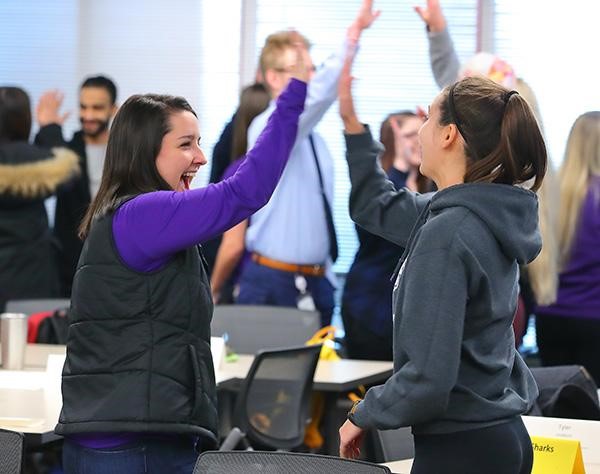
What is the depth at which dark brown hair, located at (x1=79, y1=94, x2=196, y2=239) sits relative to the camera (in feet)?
8.84

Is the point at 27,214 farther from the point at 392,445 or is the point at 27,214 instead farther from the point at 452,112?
the point at 452,112

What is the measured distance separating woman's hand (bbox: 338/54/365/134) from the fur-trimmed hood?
2870 millimetres

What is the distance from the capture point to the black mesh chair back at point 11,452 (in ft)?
8.07

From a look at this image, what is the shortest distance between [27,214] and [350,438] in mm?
3833

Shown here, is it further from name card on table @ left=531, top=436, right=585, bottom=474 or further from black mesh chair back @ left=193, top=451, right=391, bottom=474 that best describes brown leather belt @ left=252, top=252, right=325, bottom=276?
black mesh chair back @ left=193, top=451, right=391, bottom=474

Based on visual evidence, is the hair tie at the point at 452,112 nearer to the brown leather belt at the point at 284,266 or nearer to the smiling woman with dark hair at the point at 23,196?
the brown leather belt at the point at 284,266

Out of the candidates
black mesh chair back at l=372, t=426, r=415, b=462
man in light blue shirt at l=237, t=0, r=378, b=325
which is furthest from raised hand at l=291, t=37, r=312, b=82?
man in light blue shirt at l=237, t=0, r=378, b=325

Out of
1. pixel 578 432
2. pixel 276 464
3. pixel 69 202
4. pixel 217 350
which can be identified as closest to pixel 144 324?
pixel 276 464

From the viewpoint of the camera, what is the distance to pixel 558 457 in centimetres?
261

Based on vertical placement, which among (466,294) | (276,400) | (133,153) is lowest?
(276,400)

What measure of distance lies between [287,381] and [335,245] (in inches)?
42.6

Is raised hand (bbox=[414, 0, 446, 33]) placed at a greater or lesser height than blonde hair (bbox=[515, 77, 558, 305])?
greater

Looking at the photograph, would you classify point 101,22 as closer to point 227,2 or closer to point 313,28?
point 227,2

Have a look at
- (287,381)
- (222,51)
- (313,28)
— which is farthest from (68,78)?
(287,381)
